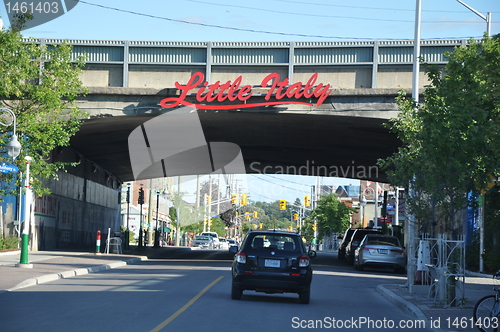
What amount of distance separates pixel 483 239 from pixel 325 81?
32.5 ft

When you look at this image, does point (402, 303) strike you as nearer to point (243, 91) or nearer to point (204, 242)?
point (243, 91)

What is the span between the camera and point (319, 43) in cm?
3047

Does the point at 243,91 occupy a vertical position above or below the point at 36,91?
above

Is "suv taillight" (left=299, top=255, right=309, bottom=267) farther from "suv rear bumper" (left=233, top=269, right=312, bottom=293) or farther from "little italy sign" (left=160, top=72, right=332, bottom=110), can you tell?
"little italy sign" (left=160, top=72, right=332, bottom=110)

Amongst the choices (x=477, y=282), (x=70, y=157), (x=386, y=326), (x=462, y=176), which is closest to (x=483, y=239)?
(x=477, y=282)

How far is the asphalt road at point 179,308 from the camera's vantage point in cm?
1070

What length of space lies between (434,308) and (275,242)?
12.1 feet

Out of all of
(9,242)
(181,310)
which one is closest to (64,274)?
(181,310)

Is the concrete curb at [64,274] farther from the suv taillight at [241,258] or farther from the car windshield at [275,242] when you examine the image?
the car windshield at [275,242]

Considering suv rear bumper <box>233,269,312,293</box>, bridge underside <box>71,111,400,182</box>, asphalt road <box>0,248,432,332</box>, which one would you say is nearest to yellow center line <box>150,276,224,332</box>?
asphalt road <box>0,248,432,332</box>

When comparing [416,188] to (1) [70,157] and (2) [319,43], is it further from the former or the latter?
(1) [70,157]

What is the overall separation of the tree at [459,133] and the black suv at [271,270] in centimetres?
377

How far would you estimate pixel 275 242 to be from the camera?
15.0 meters

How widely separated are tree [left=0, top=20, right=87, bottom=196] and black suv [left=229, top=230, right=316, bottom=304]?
13909 millimetres
